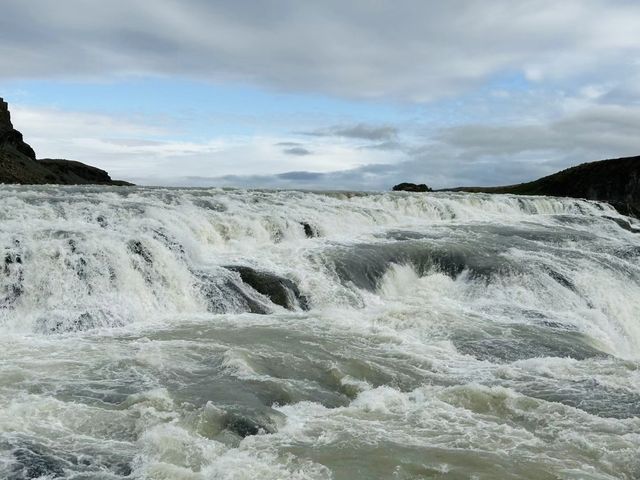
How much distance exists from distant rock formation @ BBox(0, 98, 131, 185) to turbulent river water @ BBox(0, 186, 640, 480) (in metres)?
73.1

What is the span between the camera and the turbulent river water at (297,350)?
7488mm

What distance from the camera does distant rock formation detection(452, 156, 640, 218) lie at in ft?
241

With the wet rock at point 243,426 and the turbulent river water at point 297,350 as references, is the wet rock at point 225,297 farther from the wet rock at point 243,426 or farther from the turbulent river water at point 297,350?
the wet rock at point 243,426

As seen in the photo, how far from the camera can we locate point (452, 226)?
3050 cm

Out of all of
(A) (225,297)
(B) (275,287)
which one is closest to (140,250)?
(A) (225,297)

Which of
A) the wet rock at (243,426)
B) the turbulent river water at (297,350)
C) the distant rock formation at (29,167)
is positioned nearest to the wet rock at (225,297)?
the turbulent river water at (297,350)

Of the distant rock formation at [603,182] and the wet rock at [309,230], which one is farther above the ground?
the distant rock formation at [603,182]

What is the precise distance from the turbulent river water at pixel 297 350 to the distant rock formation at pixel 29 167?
73117 millimetres

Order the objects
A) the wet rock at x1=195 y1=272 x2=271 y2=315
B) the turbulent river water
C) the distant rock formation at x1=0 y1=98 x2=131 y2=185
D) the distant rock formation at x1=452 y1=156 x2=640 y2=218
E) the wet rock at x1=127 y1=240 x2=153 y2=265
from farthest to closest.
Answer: the distant rock formation at x1=0 y1=98 x2=131 y2=185 < the distant rock formation at x1=452 y1=156 x2=640 y2=218 < the wet rock at x1=127 y1=240 x2=153 y2=265 < the wet rock at x1=195 y1=272 x2=271 y2=315 < the turbulent river water

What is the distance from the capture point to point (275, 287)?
1634cm

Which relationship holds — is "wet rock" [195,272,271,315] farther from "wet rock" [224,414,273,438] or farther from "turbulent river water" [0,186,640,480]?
"wet rock" [224,414,273,438]

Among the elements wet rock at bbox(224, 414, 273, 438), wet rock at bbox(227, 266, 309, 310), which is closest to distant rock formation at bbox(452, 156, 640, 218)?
wet rock at bbox(227, 266, 309, 310)

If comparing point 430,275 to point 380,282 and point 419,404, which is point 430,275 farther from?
point 419,404

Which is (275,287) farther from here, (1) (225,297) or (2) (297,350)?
(2) (297,350)
